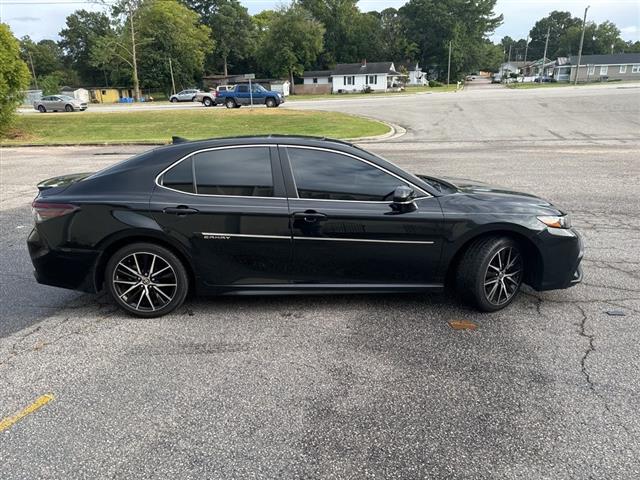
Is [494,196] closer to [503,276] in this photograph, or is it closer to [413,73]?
[503,276]

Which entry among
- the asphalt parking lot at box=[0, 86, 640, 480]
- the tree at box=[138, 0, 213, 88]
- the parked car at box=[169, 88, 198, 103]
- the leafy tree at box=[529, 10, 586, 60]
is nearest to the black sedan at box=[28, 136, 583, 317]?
the asphalt parking lot at box=[0, 86, 640, 480]

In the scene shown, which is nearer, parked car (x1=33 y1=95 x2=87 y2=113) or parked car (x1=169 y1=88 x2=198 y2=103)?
parked car (x1=33 y1=95 x2=87 y2=113)

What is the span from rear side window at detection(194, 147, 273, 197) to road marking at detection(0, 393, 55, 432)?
73.4 inches

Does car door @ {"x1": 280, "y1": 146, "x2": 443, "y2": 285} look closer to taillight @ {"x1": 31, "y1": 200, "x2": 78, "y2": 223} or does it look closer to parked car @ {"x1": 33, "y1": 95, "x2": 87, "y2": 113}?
taillight @ {"x1": 31, "y1": 200, "x2": 78, "y2": 223}

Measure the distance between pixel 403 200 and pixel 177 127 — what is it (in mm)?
22509

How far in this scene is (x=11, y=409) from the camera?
9.62 feet

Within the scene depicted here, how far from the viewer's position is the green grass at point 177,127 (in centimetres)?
2050

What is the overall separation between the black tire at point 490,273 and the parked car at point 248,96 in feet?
105

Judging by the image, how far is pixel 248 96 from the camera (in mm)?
35062

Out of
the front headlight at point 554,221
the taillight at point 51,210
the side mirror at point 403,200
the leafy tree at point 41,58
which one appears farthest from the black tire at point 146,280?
the leafy tree at point 41,58

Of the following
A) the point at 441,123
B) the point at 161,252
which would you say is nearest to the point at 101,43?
the point at 441,123

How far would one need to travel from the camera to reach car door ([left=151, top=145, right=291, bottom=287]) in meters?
3.88

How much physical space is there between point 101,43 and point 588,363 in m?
78.1

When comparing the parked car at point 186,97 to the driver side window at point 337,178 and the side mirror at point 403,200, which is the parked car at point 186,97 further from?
the side mirror at point 403,200
